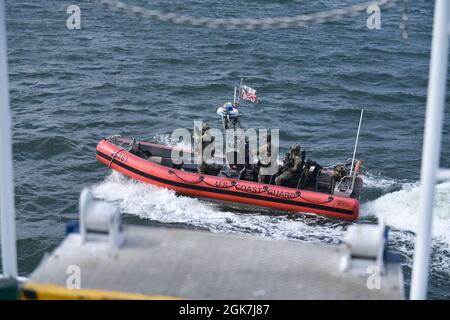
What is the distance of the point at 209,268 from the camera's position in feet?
15.1

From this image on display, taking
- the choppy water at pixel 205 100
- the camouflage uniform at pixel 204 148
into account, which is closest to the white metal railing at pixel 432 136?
the choppy water at pixel 205 100

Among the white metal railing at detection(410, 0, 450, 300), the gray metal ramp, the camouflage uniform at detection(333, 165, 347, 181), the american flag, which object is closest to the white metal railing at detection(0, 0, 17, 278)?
the gray metal ramp

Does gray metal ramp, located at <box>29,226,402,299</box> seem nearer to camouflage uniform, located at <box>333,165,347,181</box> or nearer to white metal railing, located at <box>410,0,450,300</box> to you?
white metal railing, located at <box>410,0,450,300</box>

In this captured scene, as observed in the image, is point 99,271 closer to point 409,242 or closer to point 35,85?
point 409,242

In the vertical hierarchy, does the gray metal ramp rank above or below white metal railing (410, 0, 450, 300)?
below

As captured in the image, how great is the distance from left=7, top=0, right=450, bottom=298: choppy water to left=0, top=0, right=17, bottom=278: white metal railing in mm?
8049

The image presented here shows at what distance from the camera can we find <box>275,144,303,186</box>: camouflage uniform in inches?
560

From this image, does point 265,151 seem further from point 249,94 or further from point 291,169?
point 249,94

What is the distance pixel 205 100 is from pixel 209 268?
679 inches

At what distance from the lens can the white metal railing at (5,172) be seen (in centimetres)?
452

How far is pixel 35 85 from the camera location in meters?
22.3

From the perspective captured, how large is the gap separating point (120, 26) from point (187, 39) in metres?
2.93

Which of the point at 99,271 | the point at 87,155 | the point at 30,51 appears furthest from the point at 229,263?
the point at 30,51

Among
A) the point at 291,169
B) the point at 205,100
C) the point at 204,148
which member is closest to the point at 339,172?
the point at 291,169
